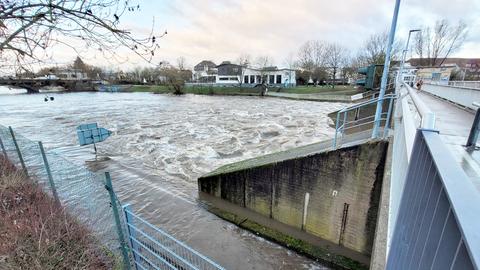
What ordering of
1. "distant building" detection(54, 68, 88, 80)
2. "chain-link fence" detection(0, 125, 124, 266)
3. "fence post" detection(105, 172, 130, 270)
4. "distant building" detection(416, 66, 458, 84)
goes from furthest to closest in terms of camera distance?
"distant building" detection(416, 66, 458, 84) < "distant building" detection(54, 68, 88, 80) < "chain-link fence" detection(0, 125, 124, 266) < "fence post" detection(105, 172, 130, 270)

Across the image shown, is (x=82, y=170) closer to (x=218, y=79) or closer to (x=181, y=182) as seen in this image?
(x=181, y=182)

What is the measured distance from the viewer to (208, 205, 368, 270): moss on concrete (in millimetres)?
6703

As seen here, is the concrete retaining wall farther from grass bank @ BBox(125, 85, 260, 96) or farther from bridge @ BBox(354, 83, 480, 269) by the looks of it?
grass bank @ BBox(125, 85, 260, 96)

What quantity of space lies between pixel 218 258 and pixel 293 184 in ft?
10.3

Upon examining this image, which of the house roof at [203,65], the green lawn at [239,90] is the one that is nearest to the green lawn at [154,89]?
the green lawn at [239,90]

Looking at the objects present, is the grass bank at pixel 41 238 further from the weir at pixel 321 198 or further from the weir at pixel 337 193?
the weir at pixel 321 198

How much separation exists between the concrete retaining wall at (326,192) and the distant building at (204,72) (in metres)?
91.1

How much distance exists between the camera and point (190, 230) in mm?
7988

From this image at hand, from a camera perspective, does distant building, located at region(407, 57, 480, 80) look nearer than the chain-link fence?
No

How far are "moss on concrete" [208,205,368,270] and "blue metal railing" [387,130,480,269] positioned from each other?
5.33 meters

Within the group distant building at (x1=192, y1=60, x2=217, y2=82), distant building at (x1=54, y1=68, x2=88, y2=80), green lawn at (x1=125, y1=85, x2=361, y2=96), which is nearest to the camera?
distant building at (x1=54, y1=68, x2=88, y2=80)

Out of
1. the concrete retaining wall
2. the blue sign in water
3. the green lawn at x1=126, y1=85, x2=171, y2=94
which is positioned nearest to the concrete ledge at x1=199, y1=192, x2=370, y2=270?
the concrete retaining wall

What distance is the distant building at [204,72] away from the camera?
97.7m

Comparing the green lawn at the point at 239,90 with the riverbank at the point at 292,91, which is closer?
the riverbank at the point at 292,91
